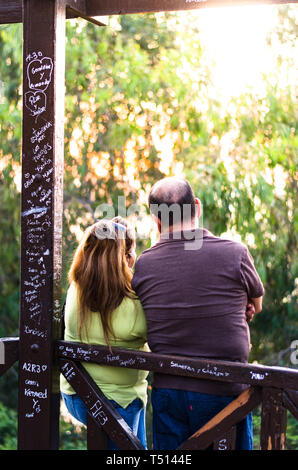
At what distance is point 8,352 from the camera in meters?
3.01

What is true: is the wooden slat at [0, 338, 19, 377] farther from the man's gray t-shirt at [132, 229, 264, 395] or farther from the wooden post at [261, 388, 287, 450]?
the wooden post at [261, 388, 287, 450]

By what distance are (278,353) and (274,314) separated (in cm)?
49

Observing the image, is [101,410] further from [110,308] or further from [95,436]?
[110,308]

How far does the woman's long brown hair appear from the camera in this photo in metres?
2.76

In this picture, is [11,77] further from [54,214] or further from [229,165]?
[54,214]

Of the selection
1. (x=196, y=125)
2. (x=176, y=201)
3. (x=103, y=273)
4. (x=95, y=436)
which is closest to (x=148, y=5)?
(x=176, y=201)

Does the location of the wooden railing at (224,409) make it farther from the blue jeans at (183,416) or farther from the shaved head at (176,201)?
the shaved head at (176,201)

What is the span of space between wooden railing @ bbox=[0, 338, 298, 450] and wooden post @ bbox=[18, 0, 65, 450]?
232mm

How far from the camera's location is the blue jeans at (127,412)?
2830 mm

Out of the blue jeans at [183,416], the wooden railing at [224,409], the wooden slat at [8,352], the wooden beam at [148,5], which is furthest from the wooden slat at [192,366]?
the wooden beam at [148,5]

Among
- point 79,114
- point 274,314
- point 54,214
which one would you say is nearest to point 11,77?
point 79,114

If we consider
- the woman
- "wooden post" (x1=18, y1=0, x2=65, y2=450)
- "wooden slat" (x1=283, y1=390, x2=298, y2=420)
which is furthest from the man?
"wooden post" (x1=18, y1=0, x2=65, y2=450)

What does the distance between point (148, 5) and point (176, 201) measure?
39.9 inches

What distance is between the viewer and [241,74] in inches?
245
